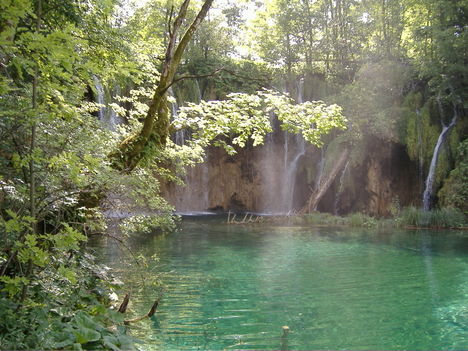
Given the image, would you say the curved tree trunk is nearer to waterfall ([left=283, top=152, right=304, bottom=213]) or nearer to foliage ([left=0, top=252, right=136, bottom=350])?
waterfall ([left=283, top=152, right=304, bottom=213])

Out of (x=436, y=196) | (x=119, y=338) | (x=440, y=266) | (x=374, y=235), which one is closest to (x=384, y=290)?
(x=440, y=266)

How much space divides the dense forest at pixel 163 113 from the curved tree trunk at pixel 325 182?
0.11 meters

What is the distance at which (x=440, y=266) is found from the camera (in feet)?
29.2

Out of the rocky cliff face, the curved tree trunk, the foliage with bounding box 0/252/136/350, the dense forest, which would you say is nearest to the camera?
the foliage with bounding box 0/252/136/350

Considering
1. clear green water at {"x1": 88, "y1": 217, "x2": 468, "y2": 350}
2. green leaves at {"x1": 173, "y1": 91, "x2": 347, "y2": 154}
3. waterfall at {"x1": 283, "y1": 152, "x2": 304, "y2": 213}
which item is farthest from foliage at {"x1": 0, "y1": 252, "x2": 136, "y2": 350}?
waterfall at {"x1": 283, "y1": 152, "x2": 304, "y2": 213}

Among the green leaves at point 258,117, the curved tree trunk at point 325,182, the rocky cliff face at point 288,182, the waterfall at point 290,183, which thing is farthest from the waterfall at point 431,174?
the green leaves at point 258,117

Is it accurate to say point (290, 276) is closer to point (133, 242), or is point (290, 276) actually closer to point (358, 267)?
point (358, 267)

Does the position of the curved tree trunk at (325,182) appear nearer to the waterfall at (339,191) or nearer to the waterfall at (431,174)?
the waterfall at (339,191)

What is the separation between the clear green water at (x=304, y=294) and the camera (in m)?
4.85

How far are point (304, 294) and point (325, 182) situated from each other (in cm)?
1332

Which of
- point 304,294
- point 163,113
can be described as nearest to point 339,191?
point 304,294

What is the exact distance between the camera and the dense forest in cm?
324

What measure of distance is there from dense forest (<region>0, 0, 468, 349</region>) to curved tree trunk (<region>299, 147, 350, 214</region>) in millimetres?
111

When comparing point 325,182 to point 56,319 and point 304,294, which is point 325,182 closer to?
point 304,294
